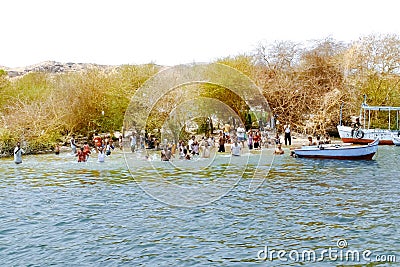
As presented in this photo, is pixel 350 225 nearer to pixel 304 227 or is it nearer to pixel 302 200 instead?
pixel 304 227

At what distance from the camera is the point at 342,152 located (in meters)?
34.3

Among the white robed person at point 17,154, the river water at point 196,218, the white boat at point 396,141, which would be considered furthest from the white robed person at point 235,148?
the white boat at point 396,141

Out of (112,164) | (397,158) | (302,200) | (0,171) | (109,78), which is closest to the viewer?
(302,200)

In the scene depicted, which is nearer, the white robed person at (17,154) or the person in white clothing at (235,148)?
the white robed person at (17,154)

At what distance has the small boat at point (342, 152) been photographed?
111ft

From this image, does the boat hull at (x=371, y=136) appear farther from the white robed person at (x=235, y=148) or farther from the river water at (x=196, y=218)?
the river water at (x=196, y=218)

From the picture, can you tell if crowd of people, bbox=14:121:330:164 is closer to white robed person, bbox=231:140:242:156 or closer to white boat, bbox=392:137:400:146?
white robed person, bbox=231:140:242:156

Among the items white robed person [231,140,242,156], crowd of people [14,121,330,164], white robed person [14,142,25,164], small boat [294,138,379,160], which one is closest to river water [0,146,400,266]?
white robed person [14,142,25,164]

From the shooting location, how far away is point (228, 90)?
4819 cm

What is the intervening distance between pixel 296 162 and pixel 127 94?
20.6 m

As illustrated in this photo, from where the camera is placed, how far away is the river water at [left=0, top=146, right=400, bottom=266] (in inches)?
503

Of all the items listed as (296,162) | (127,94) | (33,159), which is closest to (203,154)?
(296,162)

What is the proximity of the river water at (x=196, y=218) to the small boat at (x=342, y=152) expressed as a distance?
5.81m

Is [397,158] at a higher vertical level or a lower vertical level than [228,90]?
lower
